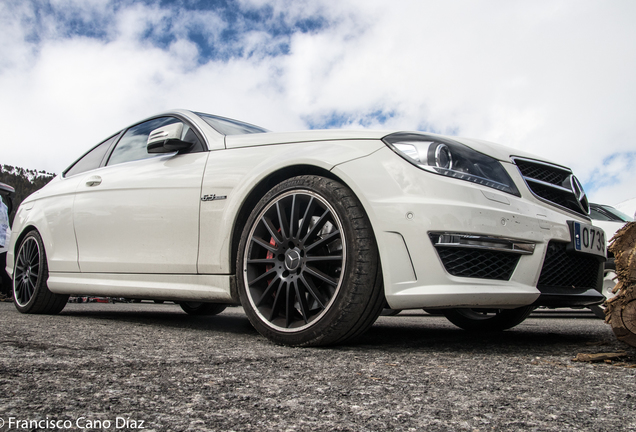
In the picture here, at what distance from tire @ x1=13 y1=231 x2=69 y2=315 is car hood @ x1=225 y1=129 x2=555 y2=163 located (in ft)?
7.31

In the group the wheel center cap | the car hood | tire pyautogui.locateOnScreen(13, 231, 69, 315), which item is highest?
the car hood

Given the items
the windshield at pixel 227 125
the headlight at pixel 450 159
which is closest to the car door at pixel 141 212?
the windshield at pixel 227 125

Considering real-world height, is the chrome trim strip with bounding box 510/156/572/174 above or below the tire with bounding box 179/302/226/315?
above

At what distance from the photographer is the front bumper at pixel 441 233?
2076 mm

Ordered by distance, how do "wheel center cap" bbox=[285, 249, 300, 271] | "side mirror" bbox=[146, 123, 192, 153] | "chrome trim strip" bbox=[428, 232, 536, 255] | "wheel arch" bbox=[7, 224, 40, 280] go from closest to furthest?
1. "chrome trim strip" bbox=[428, 232, 536, 255]
2. "wheel center cap" bbox=[285, 249, 300, 271]
3. "side mirror" bbox=[146, 123, 192, 153]
4. "wheel arch" bbox=[7, 224, 40, 280]

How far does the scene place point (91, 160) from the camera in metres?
4.14

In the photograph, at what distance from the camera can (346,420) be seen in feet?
3.80

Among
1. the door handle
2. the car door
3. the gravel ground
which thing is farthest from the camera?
the door handle

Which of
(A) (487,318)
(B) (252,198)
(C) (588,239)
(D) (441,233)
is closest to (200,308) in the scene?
(B) (252,198)

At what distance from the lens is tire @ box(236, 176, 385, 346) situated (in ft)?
6.99

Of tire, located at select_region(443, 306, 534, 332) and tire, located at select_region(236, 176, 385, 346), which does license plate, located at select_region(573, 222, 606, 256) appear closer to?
tire, located at select_region(443, 306, 534, 332)

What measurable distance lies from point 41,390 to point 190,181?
1.73m

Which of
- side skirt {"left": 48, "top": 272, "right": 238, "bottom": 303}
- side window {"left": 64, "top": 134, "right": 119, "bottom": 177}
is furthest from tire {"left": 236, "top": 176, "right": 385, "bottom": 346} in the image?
side window {"left": 64, "top": 134, "right": 119, "bottom": 177}

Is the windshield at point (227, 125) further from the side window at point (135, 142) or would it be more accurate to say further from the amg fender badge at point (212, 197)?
the amg fender badge at point (212, 197)
